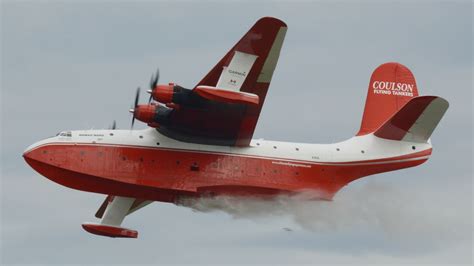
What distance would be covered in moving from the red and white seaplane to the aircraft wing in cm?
3

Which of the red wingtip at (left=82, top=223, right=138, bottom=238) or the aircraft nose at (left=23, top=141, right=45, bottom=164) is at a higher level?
the aircraft nose at (left=23, top=141, right=45, bottom=164)

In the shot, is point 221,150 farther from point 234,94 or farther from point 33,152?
point 33,152

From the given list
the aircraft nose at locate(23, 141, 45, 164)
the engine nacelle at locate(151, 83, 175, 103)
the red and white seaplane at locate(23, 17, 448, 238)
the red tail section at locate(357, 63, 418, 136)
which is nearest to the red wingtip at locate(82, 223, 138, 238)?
the red and white seaplane at locate(23, 17, 448, 238)

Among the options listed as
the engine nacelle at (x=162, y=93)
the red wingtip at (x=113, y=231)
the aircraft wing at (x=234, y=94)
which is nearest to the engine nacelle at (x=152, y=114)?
the aircraft wing at (x=234, y=94)

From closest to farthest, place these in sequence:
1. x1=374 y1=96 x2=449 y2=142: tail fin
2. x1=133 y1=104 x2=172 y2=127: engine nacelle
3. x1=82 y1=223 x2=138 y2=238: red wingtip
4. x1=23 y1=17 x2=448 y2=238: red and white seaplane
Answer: x1=23 y1=17 x2=448 y2=238: red and white seaplane < x1=133 y1=104 x2=172 y2=127: engine nacelle < x1=374 y1=96 x2=449 y2=142: tail fin < x1=82 y1=223 x2=138 y2=238: red wingtip

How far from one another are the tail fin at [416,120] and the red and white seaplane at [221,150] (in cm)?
3

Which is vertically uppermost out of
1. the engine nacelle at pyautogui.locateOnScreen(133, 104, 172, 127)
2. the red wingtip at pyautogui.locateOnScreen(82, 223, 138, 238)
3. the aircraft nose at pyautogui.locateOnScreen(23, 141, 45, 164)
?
the engine nacelle at pyautogui.locateOnScreen(133, 104, 172, 127)

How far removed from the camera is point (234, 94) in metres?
34.1

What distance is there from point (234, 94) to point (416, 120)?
6.86m

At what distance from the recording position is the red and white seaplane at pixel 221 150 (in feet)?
115

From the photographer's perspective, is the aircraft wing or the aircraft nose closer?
the aircraft wing

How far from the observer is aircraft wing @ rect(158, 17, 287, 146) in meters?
34.3

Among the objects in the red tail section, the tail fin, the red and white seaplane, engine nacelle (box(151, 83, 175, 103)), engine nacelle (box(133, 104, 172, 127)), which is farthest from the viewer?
the red tail section

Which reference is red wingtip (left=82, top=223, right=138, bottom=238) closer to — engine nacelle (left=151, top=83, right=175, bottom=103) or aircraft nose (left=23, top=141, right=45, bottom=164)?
aircraft nose (left=23, top=141, right=45, bottom=164)
